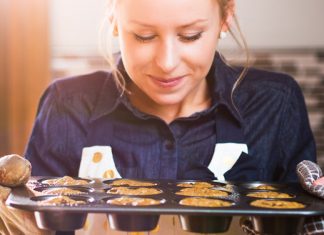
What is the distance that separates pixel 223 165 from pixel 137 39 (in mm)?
388

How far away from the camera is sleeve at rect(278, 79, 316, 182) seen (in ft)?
5.21

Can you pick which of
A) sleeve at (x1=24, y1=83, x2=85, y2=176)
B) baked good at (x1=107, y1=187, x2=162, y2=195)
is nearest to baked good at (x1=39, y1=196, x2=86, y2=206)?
baked good at (x1=107, y1=187, x2=162, y2=195)

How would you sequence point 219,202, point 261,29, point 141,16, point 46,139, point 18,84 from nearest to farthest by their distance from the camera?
point 219,202 → point 141,16 → point 46,139 → point 261,29 → point 18,84

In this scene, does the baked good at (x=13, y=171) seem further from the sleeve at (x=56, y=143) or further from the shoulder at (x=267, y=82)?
the shoulder at (x=267, y=82)

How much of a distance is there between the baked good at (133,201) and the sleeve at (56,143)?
0.53 metres

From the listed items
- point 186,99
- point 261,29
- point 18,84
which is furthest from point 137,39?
point 18,84

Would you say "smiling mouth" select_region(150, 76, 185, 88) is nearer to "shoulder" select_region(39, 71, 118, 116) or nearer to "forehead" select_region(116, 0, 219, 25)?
"forehead" select_region(116, 0, 219, 25)

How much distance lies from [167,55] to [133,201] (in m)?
0.39

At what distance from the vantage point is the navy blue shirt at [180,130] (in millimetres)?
1516

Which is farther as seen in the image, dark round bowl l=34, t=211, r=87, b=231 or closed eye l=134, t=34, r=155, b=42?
closed eye l=134, t=34, r=155, b=42

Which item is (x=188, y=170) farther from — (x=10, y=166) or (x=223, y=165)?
(x=10, y=166)

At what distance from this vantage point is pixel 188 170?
150cm

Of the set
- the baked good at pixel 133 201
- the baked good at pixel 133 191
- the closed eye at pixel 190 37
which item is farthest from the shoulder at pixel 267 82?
the baked good at pixel 133 201

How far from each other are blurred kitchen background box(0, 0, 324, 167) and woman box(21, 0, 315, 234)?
977mm
